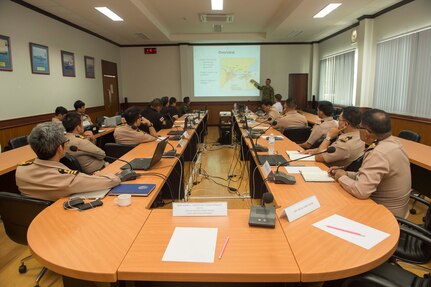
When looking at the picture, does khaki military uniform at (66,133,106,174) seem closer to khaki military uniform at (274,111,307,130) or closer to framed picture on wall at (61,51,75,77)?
khaki military uniform at (274,111,307,130)

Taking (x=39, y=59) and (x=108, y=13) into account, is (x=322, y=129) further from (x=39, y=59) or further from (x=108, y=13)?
(x=39, y=59)

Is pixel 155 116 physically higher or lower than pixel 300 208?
higher

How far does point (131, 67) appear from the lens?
9.93 metres

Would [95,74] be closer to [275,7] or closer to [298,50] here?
[275,7]

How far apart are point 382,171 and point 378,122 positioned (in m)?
0.31

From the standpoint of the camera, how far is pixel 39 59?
17.2ft

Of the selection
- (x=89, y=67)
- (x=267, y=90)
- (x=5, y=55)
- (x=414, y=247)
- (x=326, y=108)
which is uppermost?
(x=89, y=67)

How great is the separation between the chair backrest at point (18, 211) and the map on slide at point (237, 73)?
859 centimetres

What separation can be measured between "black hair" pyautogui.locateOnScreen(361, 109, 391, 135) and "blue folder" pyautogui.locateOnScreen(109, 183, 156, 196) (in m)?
1.42

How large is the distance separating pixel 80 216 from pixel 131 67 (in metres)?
9.17

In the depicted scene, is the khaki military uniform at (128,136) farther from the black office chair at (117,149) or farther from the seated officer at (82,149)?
the seated officer at (82,149)

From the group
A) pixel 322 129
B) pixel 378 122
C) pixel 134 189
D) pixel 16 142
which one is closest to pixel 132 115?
pixel 16 142

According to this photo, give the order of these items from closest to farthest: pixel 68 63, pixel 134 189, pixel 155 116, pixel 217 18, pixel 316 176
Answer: pixel 134 189, pixel 316 176, pixel 155 116, pixel 68 63, pixel 217 18

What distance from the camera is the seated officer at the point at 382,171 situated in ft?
5.51
